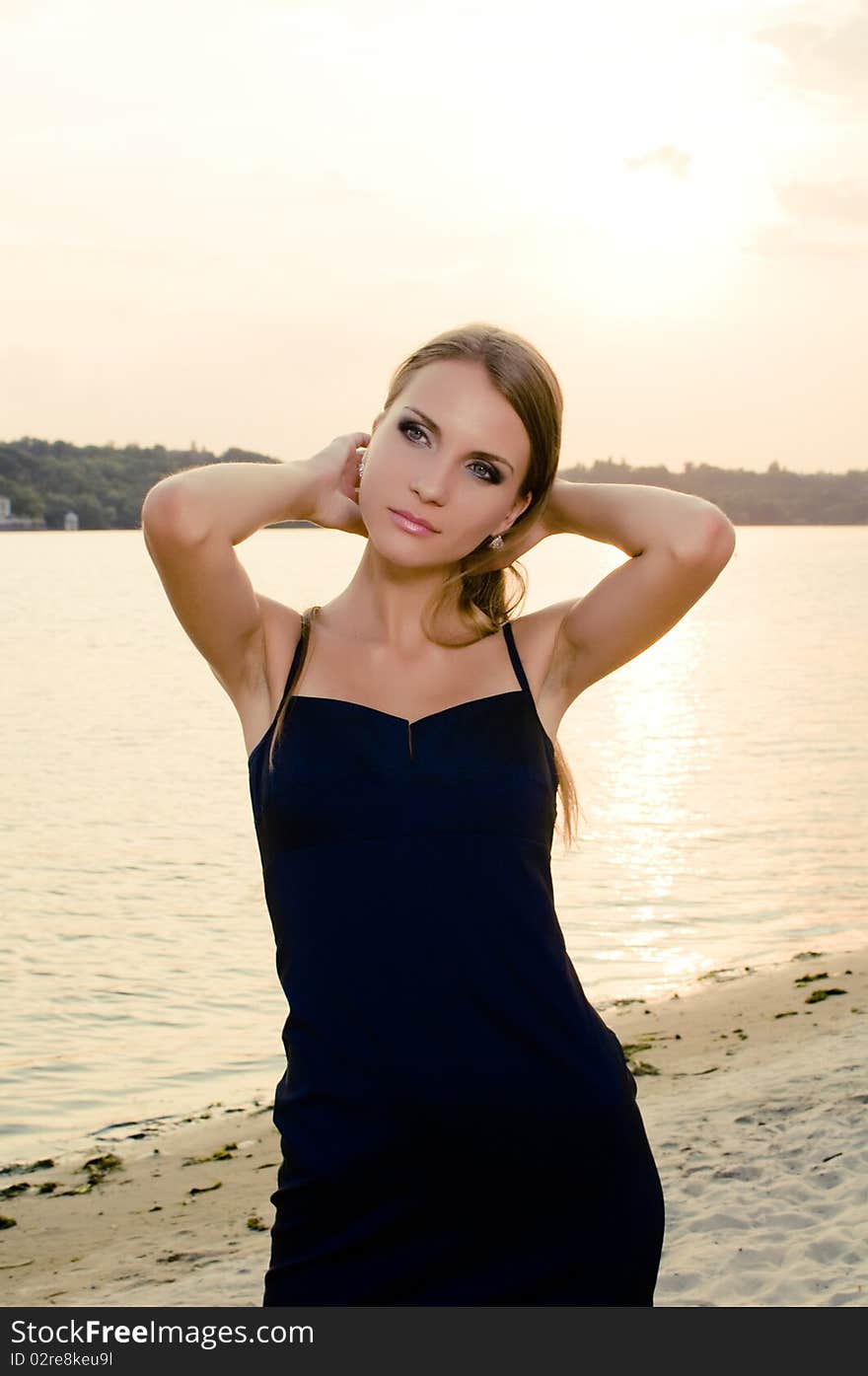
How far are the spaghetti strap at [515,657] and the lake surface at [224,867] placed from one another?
20.6ft

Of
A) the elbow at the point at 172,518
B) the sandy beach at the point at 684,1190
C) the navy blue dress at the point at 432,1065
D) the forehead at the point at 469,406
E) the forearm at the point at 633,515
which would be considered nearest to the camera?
the navy blue dress at the point at 432,1065

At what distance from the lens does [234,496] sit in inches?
104

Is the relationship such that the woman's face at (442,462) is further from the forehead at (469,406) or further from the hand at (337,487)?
the hand at (337,487)

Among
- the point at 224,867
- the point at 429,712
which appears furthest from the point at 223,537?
the point at 224,867

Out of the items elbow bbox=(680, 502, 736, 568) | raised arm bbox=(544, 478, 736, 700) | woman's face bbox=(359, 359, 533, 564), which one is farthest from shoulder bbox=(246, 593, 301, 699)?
elbow bbox=(680, 502, 736, 568)

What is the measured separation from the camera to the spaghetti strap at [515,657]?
2.76 m

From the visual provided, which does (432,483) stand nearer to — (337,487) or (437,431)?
(437,431)

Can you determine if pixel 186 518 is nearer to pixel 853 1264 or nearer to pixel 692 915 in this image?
pixel 853 1264

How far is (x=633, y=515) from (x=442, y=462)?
40 centimetres

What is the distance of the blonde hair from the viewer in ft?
8.79

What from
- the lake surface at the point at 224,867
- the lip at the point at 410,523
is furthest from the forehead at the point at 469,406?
the lake surface at the point at 224,867

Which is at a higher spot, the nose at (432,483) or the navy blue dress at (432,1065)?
the nose at (432,483)

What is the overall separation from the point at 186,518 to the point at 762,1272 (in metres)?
3.76
